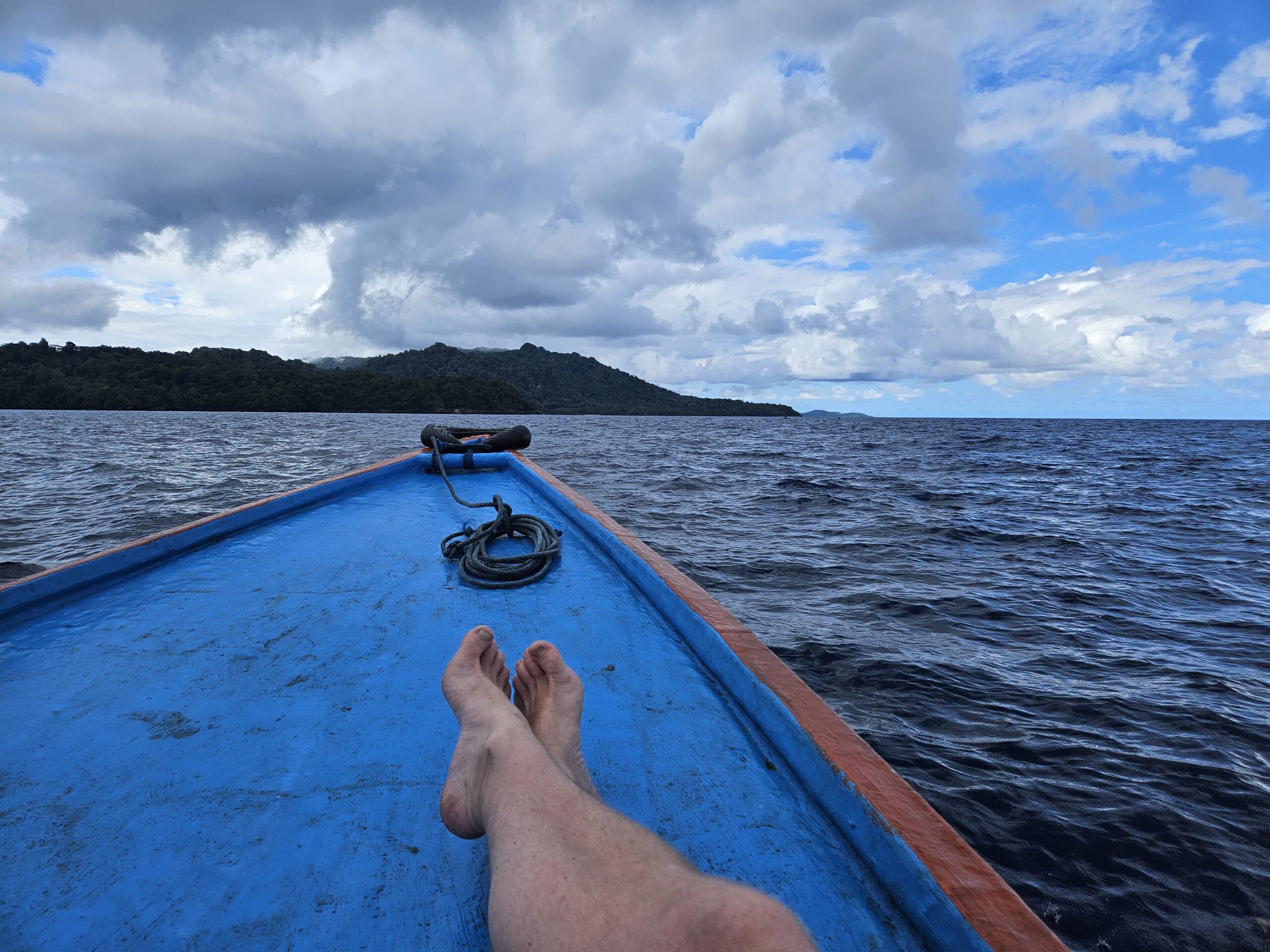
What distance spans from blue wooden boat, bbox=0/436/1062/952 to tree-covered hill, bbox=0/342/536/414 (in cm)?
8236

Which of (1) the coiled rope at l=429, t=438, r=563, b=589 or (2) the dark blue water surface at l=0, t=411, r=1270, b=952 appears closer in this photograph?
(2) the dark blue water surface at l=0, t=411, r=1270, b=952

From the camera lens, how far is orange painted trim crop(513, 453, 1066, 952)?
0.98 m

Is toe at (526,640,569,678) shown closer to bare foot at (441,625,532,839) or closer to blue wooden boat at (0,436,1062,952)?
bare foot at (441,625,532,839)

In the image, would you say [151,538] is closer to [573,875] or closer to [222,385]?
[573,875]

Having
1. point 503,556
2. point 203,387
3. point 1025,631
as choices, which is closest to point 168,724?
point 503,556

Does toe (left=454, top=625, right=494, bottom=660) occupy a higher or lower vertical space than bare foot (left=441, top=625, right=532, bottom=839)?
higher

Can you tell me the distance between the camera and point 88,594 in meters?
2.47

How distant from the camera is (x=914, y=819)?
1.21 metres

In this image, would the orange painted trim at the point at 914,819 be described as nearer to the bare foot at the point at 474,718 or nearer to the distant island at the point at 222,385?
the bare foot at the point at 474,718

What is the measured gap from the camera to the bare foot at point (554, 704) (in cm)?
135

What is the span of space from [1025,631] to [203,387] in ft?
313

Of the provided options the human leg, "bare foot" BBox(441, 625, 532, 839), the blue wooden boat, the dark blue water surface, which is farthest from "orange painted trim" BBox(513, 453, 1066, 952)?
the dark blue water surface

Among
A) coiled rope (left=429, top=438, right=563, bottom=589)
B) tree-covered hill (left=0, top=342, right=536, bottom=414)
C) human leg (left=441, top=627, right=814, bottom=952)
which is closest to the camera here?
human leg (left=441, top=627, right=814, bottom=952)

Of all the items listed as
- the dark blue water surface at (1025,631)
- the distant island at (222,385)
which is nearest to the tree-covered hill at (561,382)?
the distant island at (222,385)
